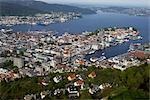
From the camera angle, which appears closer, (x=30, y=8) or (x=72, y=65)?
(x=72, y=65)

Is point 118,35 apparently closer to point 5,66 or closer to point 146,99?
point 5,66

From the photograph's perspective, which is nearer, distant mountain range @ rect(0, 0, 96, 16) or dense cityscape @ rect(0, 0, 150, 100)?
dense cityscape @ rect(0, 0, 150, 100)

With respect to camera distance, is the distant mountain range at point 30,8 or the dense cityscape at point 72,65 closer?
the dense cityscape at point 72,65

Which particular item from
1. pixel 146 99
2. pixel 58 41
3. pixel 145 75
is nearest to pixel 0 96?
pixel 145 75

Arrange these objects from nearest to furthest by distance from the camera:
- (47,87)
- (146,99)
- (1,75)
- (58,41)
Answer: (146,99) → (47,87) → (1,75) → (58,41)
